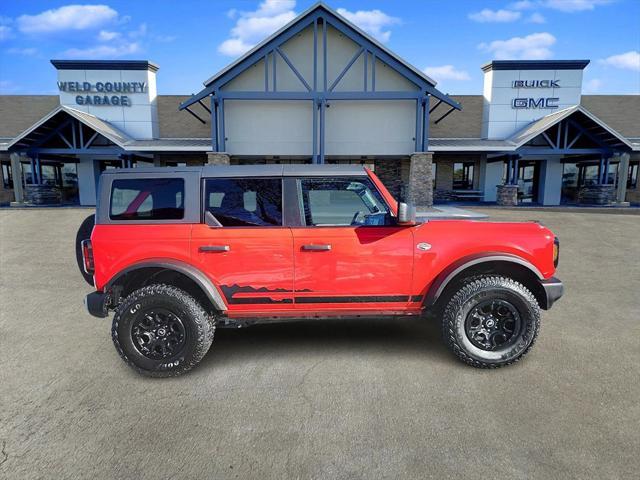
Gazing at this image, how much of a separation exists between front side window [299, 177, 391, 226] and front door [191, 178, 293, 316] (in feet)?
0.99

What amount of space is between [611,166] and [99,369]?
29097mm

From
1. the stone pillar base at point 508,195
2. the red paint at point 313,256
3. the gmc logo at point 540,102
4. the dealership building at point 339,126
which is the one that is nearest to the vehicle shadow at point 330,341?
the red paint at point 313,256

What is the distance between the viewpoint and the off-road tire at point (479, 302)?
12.8ft

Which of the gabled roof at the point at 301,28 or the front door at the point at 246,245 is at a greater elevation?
the gabled roof at the point at 301,28

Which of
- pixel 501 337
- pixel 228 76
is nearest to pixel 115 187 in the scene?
pixel 501 337

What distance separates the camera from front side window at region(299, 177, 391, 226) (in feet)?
13.1

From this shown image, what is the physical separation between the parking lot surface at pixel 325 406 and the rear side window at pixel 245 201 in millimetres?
1498

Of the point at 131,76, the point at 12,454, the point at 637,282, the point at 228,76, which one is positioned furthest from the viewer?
the point at 131,76

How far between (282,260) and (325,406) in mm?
1389

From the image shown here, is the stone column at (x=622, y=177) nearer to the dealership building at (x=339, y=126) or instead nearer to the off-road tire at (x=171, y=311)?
the dealership building at (x=339, y=126)

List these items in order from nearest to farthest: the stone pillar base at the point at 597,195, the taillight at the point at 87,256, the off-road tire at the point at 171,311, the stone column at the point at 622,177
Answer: the off-road tire at the point at 171,311, the taillight at the point at 87,256, the stone pillar base at the point at 597,195, the stone column at the point at 622,177

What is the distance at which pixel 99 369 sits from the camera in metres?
3.98

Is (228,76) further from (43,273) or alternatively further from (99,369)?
(99,369)

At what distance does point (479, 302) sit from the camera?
3.91 meters
